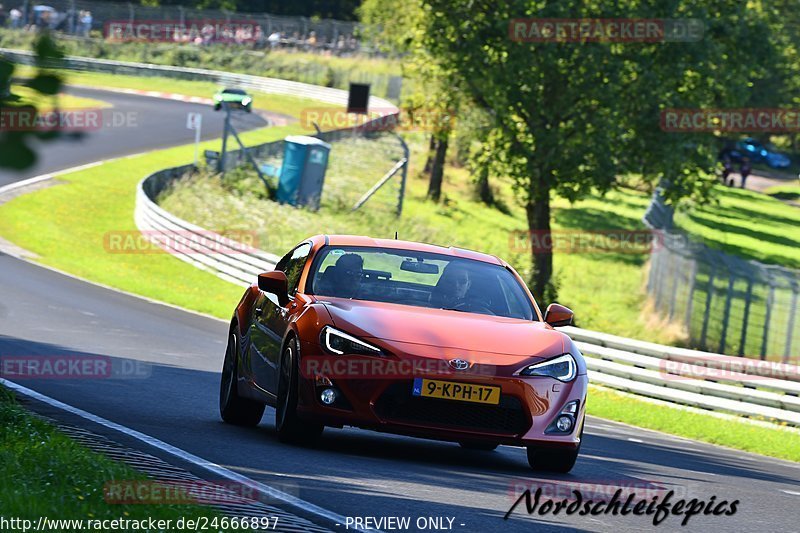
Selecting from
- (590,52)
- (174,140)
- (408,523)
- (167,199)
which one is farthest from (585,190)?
(408,523)

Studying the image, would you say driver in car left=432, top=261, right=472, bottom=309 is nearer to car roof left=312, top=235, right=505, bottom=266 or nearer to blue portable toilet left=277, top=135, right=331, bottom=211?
car roof left=312, top=235, right=505, bottom=266

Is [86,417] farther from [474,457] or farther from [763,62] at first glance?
[763,62]

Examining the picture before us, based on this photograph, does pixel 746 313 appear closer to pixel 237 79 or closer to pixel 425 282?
pixel 425 282

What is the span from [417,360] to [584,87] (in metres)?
24.4

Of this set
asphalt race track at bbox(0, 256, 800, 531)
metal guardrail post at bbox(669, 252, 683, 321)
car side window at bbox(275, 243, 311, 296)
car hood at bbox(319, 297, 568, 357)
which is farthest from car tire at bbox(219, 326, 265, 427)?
metal guardrail post at bbox(669, 252, 683, 321)

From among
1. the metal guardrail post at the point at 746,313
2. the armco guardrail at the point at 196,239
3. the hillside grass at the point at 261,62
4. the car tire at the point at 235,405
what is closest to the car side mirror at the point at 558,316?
the car tire at the point at 235,405

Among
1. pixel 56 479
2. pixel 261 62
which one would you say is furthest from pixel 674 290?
pixel 261 62

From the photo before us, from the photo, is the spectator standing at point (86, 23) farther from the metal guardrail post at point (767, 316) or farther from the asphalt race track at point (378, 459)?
the asphalt race track at point (378, 459)

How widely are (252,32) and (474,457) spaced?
8018 cm

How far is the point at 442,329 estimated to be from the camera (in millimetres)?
9023

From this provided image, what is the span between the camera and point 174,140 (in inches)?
2037

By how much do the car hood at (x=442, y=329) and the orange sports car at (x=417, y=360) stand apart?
1 centimetres

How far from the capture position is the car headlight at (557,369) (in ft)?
29.1

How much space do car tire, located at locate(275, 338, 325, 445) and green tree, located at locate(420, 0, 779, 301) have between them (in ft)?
76.1
